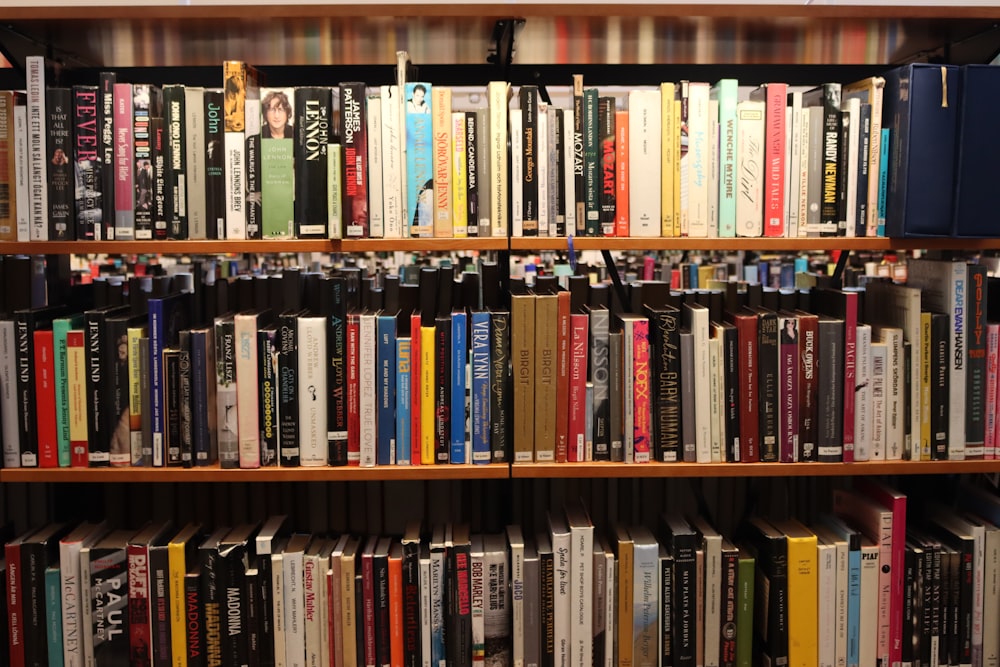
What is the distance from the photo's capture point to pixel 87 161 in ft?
5.35

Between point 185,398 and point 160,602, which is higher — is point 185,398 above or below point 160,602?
above

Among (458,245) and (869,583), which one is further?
(869,583)

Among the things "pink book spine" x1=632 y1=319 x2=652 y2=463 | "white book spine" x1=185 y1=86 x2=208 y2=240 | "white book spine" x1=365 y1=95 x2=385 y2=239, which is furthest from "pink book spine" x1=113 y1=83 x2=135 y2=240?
"pink book spine" x1=632 y1=319 x2=652 y2=463

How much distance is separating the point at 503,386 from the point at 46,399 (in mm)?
982

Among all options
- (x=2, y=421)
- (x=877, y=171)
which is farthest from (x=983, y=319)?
(x=2, y=421)

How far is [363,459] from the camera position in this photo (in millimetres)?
1656

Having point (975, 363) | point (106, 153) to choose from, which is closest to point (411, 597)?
point (106, 153)

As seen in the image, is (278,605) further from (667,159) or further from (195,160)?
(667,159)

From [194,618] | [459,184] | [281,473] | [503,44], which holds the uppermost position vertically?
[503,44]

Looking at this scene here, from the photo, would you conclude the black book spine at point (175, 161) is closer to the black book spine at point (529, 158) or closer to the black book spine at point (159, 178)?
the black book spine at point (159, 178)

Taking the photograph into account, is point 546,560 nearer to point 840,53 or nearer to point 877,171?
point 877,171

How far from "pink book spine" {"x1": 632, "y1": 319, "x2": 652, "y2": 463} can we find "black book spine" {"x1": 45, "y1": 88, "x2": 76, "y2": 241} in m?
1.23

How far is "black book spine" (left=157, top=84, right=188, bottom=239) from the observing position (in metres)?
1.61

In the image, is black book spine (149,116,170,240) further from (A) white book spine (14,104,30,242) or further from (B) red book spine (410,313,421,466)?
(B) red book spine (410,313,421,466)
